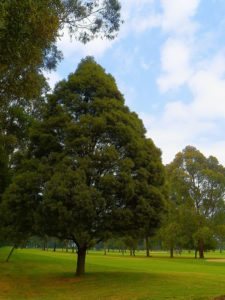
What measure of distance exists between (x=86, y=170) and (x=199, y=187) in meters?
46.4

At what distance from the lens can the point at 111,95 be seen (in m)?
28.6

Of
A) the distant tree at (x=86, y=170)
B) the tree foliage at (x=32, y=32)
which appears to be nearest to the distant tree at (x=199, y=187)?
the distant tree at (x=86, y=170)

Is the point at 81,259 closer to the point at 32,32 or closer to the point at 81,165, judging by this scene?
the point at 81,165

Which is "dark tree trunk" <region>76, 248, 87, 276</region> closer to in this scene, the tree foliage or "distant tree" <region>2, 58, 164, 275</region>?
"distant tree" <region>2, 58, 164, 275</region>

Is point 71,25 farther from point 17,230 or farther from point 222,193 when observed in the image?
point 222,193

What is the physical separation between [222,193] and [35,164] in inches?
1814

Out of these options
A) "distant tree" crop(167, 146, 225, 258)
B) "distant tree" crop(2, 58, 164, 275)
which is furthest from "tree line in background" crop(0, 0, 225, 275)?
"distant tree" crop(167, 146, 225, 258)

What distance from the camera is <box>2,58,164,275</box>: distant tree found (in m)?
24.2

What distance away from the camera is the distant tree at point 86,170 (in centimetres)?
2419

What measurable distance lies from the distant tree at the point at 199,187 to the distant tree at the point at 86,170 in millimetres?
40700

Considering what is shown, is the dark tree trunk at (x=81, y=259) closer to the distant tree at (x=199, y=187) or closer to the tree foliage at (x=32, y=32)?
the tree foliage at (x=32, y=32)

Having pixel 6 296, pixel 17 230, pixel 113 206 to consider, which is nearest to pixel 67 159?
pixel 113 206

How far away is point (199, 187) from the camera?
68562 mm

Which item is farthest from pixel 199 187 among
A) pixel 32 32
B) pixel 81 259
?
pixel 32 32
